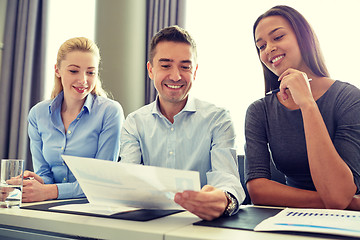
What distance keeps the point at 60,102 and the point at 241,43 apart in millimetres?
2020

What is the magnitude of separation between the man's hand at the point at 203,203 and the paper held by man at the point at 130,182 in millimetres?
18

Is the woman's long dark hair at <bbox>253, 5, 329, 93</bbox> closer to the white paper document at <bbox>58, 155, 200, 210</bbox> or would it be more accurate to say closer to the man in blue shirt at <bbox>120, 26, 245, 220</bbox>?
the man in blue shirt at <bbox>120, 26, 245, 220</bbox>

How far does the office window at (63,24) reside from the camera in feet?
13.6

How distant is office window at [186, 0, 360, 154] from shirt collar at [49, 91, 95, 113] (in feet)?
5.69

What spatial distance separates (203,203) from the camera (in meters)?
0.87

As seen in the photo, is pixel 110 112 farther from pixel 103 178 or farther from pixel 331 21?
pixel 331 21

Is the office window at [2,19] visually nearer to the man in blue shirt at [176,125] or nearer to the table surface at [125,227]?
the man in blue shirt at [176,125]

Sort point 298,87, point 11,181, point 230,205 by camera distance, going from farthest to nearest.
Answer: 1. point 298,87
2. point 11,181
3. point 230,205

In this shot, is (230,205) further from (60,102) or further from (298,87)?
(60,102)

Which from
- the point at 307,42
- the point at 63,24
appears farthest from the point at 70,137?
the point at 63,24

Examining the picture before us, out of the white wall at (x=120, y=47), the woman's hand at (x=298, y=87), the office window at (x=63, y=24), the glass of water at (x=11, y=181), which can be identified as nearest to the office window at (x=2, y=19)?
the office window at (x=63, y=24)

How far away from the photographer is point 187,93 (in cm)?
159

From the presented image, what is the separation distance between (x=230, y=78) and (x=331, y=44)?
924 millimetres

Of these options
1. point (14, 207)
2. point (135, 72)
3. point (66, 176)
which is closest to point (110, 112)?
point (66, 176)
